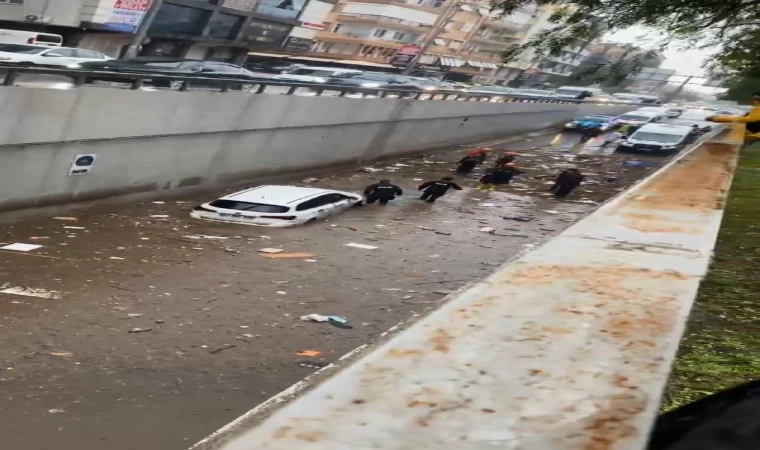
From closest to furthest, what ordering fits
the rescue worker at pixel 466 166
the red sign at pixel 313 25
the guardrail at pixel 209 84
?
the guardrail at pixel 209 84, the rescue worker at pixel 466 166, the red sign at pixel 313 25

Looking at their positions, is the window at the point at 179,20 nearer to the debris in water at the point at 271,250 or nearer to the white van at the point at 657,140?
the white van at the point at 657,140

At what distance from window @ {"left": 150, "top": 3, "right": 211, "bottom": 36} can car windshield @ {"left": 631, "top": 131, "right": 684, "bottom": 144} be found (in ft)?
71.1

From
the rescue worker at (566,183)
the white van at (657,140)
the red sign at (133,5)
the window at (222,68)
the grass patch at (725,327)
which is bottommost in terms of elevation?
the red sign at (133,5)

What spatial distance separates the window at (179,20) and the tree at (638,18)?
116 feet

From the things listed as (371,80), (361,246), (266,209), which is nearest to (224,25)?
(371,80)

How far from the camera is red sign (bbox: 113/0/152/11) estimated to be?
3803 cm

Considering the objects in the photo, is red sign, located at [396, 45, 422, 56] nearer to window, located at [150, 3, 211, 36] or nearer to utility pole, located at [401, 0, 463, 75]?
utility pole, located at [401, 0, 463, 75]

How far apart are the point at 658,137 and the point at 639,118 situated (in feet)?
46.9

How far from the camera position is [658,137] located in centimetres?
3812

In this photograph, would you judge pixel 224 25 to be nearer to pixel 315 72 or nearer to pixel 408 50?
pixel 315 72

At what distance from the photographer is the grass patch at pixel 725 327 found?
4348 mm

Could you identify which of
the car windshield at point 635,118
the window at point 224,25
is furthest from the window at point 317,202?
the car windshield at point 635,118

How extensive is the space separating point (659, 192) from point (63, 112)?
12083 mm

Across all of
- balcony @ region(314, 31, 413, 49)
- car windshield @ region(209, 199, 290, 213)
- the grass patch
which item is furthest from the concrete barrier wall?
balcony @ region(314, 31, 413, 49)
